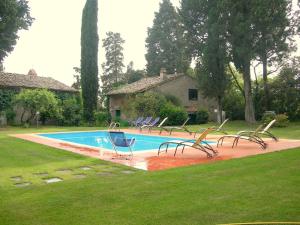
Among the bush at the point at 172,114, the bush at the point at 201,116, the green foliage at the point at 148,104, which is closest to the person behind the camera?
the bush at the point at 172,114

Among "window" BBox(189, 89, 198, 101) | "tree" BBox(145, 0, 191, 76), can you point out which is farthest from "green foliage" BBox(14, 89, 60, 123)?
"tree" BBox(145, 0, 191, 76)

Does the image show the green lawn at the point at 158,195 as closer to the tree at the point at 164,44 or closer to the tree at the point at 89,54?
the tree at the point at 89,54

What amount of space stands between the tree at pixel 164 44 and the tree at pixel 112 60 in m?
9.54

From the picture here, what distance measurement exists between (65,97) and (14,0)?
16.9m

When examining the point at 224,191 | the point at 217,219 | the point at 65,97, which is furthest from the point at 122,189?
the point at 65,97

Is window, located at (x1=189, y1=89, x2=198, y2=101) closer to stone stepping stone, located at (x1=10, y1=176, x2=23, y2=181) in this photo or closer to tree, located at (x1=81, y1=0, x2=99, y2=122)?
tree, located at (x1=81, y1=0, x2=99, y2=122)

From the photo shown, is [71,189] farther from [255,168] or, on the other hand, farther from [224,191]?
[255,168]

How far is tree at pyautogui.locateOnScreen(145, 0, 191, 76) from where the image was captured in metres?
47.6

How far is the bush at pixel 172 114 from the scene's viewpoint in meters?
30.0

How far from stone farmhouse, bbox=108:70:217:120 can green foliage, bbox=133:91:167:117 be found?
2799 millimetres

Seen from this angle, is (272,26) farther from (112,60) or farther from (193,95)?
(112,60)

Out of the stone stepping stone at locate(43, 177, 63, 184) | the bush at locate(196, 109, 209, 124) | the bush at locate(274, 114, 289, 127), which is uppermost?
the bush at locate(196, 109, 209, 124)

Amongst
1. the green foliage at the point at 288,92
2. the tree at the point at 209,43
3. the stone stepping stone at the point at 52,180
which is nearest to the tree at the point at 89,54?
the tree at the point at 209,43

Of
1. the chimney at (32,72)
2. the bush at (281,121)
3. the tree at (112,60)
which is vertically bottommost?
the bush at (281,121)
